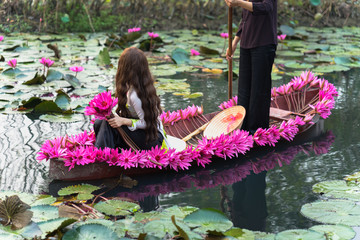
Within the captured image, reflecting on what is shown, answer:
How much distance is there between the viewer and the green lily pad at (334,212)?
2.62 meters

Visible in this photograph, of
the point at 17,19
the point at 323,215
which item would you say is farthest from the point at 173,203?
the point at 17,19

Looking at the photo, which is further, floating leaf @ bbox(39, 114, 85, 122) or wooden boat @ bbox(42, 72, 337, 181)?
floating leaf @ bbox(39, 114, 85, 122)

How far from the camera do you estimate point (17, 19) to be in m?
9.41

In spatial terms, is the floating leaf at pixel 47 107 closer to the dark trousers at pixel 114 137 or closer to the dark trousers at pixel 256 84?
the dark trousers at pixel 114 137

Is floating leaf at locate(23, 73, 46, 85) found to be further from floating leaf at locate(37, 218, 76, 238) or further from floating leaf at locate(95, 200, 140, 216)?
floating leaf at locate(37, 218, 76, 238)

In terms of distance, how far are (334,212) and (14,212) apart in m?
1.65

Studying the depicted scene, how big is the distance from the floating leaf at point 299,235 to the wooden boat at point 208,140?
98 centimetres

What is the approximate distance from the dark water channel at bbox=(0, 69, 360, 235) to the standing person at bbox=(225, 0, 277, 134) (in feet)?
1.07

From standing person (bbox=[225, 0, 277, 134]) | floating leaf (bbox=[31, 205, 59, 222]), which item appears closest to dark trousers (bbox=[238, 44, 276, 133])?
standing person (bbox=[225, 0, 277, 134])

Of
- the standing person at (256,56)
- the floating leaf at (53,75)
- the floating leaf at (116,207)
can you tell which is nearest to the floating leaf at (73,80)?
the floating leaf at (53,75)

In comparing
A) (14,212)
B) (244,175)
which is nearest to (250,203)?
(244,175)

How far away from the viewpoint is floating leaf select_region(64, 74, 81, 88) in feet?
17.8

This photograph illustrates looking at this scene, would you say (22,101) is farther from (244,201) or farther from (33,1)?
(33,1)

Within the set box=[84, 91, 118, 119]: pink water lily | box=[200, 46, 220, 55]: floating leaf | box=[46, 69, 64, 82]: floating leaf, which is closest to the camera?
box=[84, 91, 118, 119]: pink water lily
